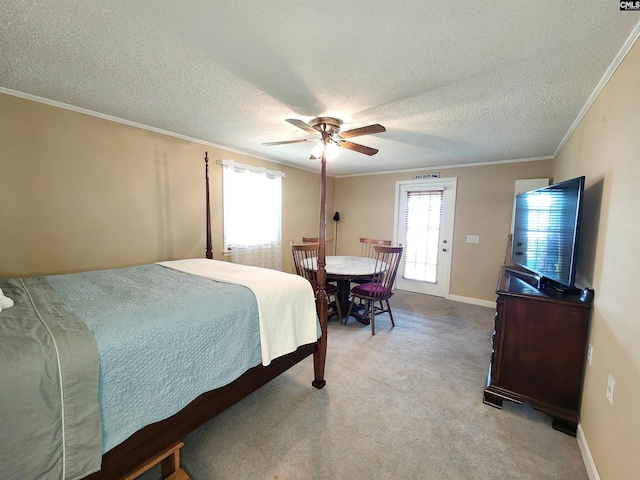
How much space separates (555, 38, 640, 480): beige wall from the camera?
1.14 m

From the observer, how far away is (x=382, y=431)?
5.58 ft

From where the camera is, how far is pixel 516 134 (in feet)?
9.17

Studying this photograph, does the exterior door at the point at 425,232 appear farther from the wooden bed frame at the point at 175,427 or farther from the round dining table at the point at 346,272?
the wooden bed frame at the point at 175,427

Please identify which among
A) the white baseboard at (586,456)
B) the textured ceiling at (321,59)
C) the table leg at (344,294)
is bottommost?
the white baseboard at (586,456)

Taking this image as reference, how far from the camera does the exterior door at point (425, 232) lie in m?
4.47

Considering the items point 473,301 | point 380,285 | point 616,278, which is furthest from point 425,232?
point 616,278

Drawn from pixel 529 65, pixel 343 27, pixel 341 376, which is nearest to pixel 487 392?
pixel 341 376

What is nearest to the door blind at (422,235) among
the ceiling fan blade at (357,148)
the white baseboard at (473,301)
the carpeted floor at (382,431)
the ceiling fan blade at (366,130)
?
the white baseboard at (473,301)

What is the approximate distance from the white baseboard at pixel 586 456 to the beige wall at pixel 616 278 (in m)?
0.03

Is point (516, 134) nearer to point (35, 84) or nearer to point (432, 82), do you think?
point (432, 82)

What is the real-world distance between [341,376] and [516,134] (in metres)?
2.99

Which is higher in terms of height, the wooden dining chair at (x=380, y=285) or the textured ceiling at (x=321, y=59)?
the textured ceiling at (x=321, y=59)

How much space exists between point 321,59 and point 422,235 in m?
3.78

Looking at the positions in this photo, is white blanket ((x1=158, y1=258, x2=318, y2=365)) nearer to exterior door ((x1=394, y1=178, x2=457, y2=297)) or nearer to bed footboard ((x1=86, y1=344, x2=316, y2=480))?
bed footboard ((x1=86, y1=344, x2=316, y2=480))
